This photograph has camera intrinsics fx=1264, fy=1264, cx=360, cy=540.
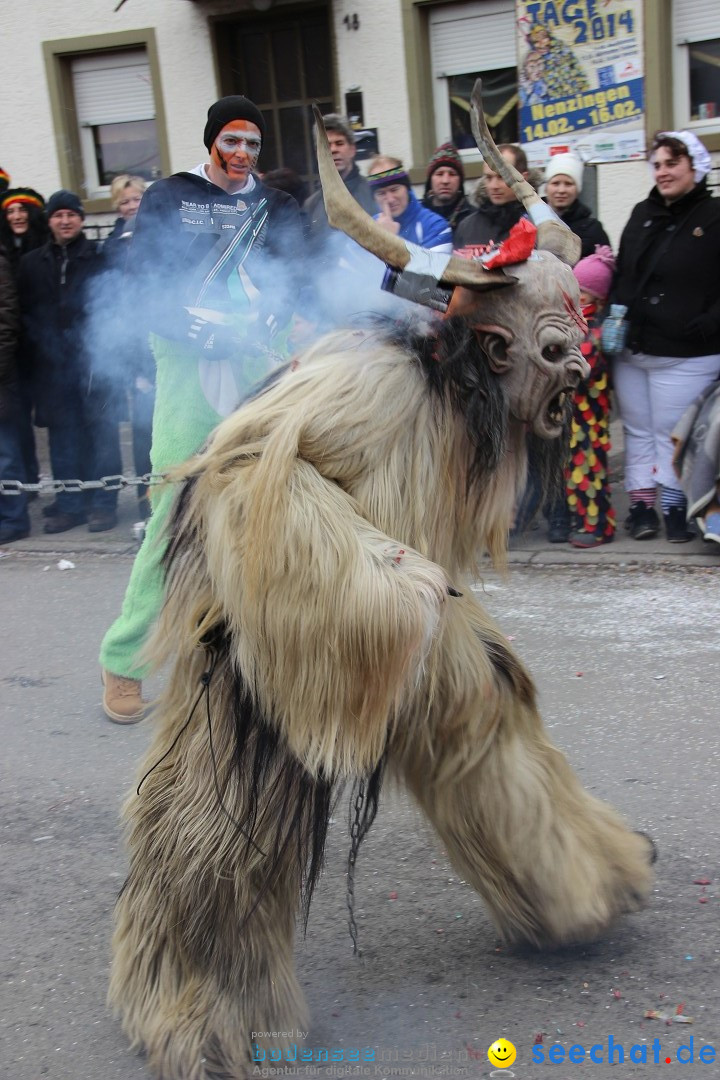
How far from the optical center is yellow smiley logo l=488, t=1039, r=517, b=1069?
2.55 m

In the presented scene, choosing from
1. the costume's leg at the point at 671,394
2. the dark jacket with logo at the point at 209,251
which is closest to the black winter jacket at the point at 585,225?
the costume's leg at the point at 671,394

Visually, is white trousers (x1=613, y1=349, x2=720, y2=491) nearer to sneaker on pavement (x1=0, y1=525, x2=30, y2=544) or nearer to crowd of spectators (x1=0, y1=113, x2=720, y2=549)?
crowd of spectators (x1=0, y1=113, x2=720, y2=549)

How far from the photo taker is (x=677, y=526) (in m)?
6.23

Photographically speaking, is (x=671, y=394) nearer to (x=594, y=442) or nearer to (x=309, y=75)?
(x=594, y=442)

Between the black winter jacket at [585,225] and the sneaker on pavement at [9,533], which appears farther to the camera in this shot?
the sneaker on pavement at [9,533]

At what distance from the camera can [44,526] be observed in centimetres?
765

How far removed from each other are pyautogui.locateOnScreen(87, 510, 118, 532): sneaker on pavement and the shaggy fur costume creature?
5.01 meters

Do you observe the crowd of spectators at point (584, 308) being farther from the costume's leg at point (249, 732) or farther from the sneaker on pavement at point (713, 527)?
the costume's leg at point (249, 732)

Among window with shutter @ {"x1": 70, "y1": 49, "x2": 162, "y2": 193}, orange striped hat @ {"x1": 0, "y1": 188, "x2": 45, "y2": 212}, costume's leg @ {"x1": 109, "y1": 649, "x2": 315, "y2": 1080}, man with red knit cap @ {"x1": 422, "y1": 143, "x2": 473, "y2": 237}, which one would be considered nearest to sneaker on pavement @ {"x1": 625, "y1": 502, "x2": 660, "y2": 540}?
man with red knit cap @ {"x1": 422, "y1": 143, "x2": 473, "y2": 237}

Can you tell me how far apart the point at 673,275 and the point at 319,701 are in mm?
4273

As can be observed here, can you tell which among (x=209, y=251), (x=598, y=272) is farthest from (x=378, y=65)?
(x=209, y=251)

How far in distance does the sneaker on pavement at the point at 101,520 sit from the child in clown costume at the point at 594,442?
279 cm

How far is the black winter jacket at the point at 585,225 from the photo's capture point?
6.23m

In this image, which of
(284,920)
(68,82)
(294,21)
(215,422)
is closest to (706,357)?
(215,422)
